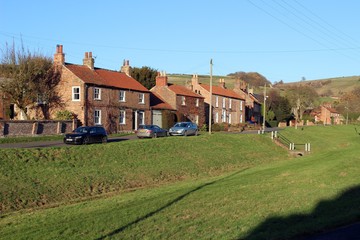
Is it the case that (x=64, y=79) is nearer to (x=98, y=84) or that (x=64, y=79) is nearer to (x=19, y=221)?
(x=98, y=84)

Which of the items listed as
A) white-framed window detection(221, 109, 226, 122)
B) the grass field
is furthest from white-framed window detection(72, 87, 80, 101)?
white-framed window detection(221, 109, 226, 122)

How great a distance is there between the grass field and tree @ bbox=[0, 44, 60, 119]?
1908 centimetres

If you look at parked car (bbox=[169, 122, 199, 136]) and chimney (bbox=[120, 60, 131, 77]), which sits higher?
chimney (bbox=[120, 60, 131, 77])

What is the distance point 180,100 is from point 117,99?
13976mm

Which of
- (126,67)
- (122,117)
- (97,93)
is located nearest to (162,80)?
(126,67)

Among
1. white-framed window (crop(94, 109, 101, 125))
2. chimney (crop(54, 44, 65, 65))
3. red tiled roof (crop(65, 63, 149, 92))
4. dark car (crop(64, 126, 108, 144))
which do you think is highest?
chimney (crop(54, 44, 65, 65))

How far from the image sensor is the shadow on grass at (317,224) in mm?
10820

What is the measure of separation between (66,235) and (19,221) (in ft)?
13.6

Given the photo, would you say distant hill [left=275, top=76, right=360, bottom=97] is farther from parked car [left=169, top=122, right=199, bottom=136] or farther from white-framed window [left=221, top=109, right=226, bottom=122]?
parked car [left=169, top=122, right=199, bottom=136]

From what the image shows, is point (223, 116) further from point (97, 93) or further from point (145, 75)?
point (97, 93)

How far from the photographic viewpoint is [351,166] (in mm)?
22812

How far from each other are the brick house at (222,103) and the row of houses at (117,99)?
124 inches

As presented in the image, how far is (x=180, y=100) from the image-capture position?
64.6 meters

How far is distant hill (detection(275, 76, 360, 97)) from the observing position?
159837 mm
